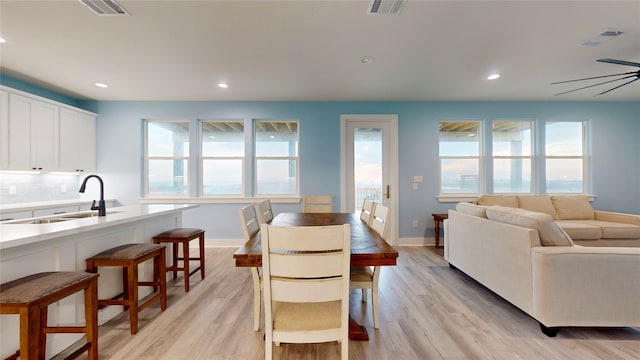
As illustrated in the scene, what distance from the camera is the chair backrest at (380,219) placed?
1.86 metres

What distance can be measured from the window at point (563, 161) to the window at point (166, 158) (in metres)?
6.54

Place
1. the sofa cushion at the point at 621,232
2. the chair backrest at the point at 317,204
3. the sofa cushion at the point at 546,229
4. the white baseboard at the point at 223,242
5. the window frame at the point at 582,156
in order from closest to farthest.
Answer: the sofa cushion at the point at 546,229 → the sofa cushion at the point at 621,232 → the chair backrest at the point at 317,204 → the white baseboard at the point at 223,242 → the window frame at the point at 582,156

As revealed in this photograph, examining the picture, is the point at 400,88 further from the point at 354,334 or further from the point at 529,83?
the point at 354,334

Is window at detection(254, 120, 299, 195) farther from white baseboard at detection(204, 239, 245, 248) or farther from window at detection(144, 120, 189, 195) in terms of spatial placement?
window at detection(144, 120, 189, 195)

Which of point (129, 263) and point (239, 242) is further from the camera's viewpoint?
point (239, 242)

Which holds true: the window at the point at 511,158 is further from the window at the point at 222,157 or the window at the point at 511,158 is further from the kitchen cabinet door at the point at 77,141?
the kitchen cabinet door at the point at 77,141

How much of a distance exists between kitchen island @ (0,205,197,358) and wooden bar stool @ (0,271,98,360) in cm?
9

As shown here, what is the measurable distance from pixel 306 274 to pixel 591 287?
6.93 ft

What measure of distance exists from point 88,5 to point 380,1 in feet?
7.42

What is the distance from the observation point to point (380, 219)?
78.1 inches

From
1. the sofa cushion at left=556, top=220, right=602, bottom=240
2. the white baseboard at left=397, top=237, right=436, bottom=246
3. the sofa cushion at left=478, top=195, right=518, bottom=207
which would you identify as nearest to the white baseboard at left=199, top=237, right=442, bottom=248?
the white baseboard at left=397, top=237, right=436, bottom=246

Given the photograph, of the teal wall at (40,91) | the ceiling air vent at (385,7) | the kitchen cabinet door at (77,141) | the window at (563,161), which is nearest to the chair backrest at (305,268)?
the ceiling air vent at (385,7)

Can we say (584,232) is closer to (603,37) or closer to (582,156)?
(603,37)

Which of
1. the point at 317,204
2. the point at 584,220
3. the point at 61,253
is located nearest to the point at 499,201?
the point at 584,220
